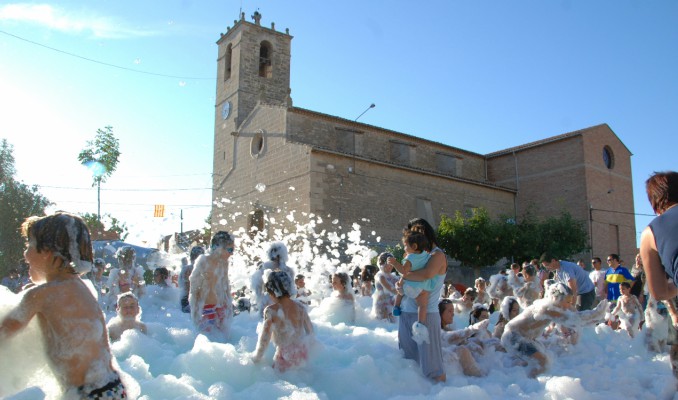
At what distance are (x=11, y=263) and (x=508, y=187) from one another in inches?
1053

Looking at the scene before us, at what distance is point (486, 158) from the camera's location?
3734 cm

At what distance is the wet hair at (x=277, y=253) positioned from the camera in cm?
883

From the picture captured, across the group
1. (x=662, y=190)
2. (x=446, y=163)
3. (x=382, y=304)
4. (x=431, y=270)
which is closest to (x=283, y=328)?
(x=431, y=270)

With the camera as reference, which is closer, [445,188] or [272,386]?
[272,386]

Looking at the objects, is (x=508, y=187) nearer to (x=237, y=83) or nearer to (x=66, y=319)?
(x=237, y=83)

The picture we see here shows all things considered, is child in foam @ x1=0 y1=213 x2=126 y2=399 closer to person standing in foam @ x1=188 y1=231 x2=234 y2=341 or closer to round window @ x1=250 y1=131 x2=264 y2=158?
person standing in foam @ x1=188 y1=231 x2=234 y2=341

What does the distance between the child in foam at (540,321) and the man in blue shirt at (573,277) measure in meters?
2.05

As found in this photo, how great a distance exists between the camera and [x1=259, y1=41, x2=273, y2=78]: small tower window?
34287mm

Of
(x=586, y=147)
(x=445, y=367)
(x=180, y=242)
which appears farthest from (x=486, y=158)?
(x=445, y=367)

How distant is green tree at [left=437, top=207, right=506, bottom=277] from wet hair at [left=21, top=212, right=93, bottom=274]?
2425 centimetres

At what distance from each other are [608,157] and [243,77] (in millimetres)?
22460

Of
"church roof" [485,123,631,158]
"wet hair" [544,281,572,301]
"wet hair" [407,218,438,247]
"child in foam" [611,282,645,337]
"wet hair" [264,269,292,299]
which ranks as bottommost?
"child in foam" [611,282,645,337]

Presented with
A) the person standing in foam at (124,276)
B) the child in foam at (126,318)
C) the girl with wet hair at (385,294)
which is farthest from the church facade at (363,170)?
the child in foam at (126,318)

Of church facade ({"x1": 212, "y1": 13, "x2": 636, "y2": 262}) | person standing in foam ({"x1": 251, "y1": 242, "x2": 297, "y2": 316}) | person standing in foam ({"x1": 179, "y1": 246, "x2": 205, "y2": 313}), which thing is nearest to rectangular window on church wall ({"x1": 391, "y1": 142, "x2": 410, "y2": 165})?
church facade ({"x1": 212, "y1": 13, "x2": 636, "y2": 262})
